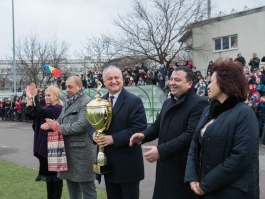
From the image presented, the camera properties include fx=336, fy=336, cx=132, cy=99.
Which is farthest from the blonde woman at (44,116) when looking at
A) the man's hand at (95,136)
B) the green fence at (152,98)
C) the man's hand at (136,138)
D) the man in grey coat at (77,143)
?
the green fence at (152,98)

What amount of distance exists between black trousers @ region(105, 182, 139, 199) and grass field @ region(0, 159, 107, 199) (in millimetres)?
1955

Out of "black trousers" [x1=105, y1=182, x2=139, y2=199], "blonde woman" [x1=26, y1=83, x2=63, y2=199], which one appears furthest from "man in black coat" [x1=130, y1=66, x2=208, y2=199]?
"blonde woman" [x1=26, y1=83, x2=63, y2=199]

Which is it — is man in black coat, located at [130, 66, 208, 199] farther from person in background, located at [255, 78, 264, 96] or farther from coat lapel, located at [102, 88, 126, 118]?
person in background, located at [255, 78, 264, 96]

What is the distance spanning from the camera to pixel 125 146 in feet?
11.8

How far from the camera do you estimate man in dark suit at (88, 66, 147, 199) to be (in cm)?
353

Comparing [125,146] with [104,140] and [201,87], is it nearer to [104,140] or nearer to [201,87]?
[104,140]

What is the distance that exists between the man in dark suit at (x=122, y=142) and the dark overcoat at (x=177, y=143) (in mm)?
307

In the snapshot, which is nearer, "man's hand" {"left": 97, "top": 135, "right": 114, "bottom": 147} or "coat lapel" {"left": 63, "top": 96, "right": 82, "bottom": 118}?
"man's hand" {"left": 97, "top": 135, "right": 114, "bottom": 147}

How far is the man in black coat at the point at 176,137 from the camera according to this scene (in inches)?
124

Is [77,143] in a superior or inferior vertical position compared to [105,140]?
inferior

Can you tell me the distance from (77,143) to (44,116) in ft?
2.66

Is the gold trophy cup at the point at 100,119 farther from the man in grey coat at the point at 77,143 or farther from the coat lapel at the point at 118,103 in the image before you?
the man in grey coat at the point at 77,143

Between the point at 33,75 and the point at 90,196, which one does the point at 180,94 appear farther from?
the point at 33,75

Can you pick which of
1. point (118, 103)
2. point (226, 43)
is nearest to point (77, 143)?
point (118, 103)
